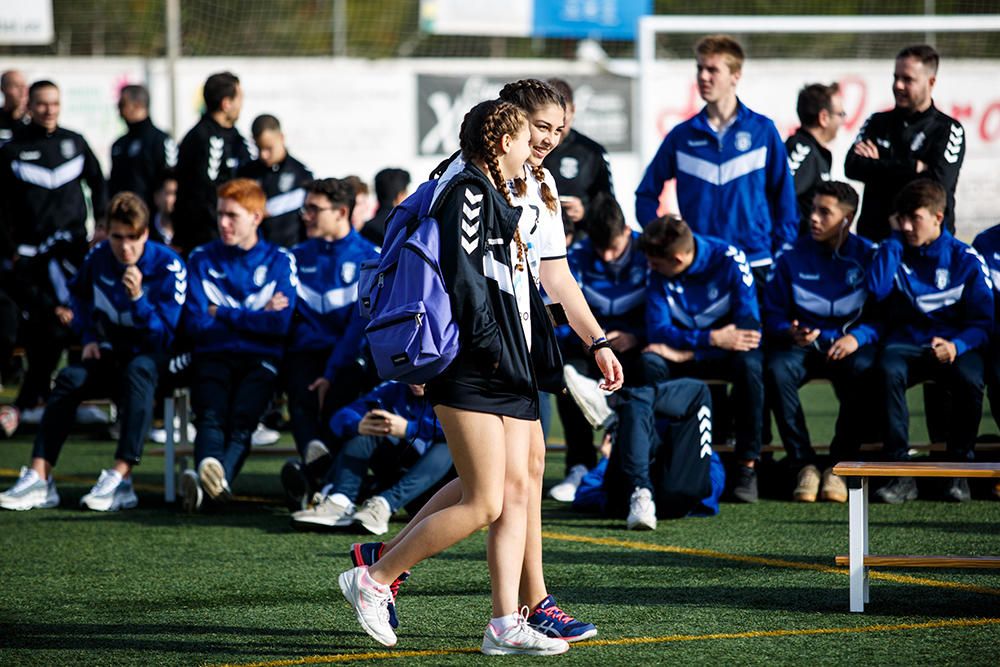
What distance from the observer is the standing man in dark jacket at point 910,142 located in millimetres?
8445

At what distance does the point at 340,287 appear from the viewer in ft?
26.3

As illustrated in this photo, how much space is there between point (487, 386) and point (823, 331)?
3824 millimetres

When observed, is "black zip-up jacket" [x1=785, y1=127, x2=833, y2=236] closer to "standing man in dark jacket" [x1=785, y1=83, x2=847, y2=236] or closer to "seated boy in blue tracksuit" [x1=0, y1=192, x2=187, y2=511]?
"standing man in dark jacket" [x1=785, y1=83, x2=847, y2=236]

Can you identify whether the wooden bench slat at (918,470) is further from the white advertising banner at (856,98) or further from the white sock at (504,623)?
the white advertising banner at (856,98)

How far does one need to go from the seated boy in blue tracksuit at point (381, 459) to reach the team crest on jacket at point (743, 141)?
2482mm

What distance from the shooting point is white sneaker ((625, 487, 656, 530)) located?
22.4 feet

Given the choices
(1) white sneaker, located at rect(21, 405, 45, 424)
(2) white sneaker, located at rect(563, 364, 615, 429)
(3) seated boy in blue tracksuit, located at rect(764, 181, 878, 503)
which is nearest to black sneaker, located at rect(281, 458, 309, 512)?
(2) white sneaker, located at rect(563, 364, 615, 429)

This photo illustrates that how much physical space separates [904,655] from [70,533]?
4046 millimetres

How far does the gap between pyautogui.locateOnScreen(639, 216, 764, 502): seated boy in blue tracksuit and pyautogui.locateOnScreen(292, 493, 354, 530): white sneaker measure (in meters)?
1.77

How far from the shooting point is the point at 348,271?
805 centimetres

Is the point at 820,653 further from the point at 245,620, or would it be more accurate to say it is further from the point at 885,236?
the point at 885,236

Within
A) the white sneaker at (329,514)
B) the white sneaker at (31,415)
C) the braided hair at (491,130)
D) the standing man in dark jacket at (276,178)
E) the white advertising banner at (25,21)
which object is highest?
the white advertising banner at (25,21)

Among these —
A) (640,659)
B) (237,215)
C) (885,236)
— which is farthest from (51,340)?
(640,659)

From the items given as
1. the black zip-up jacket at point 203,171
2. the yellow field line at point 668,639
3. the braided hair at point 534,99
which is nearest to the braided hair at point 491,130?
the braided hair at point 534,99
